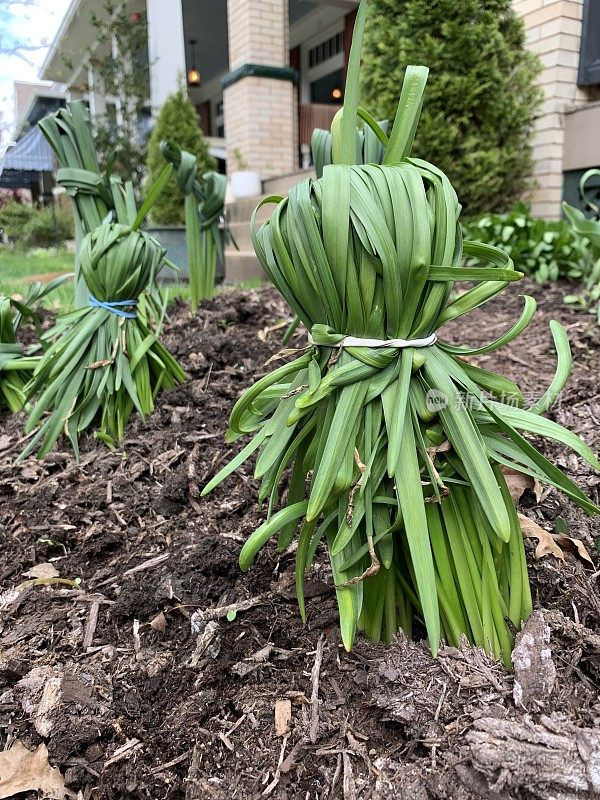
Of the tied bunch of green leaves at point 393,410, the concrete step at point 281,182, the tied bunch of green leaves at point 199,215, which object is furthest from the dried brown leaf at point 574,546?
the concrete step at point 281,182

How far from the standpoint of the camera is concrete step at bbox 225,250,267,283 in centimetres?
550

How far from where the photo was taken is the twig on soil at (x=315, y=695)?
2.40 ft

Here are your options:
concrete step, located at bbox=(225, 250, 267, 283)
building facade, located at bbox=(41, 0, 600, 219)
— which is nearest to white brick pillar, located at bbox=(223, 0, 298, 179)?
building facade, located at bbox=(41, 0, 600, 219)

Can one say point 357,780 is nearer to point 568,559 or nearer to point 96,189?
point 568,559

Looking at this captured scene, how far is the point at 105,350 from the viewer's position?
5.52ft

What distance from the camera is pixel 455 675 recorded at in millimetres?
723

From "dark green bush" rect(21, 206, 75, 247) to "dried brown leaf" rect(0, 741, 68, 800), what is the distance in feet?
17.3

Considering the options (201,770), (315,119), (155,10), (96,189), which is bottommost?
(201,770)

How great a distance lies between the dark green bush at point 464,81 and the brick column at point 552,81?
8.9 inches

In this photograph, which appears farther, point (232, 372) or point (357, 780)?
point (232, 372)

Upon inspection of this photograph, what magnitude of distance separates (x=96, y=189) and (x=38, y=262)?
3.47 metres

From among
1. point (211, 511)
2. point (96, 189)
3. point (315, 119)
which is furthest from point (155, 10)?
point (211, 511)

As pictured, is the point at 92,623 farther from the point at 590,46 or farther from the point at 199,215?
the point at 590,46

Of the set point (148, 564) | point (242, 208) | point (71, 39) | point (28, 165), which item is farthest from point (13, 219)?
point (71, 39)
